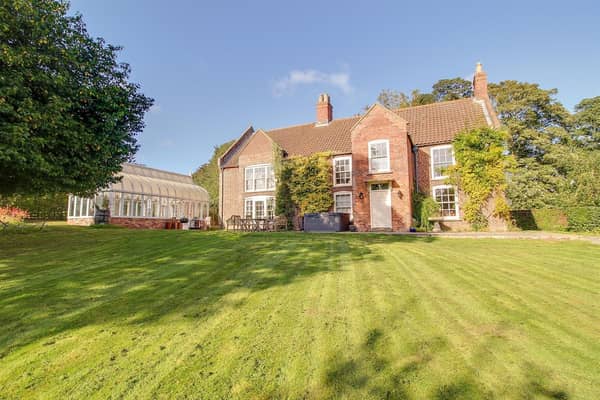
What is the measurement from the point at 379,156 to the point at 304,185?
216 inches

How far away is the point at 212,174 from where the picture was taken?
4947 cm

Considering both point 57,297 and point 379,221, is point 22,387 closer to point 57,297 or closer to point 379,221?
point 57,297

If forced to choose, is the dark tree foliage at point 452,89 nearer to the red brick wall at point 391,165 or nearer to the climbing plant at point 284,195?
the red brick wall at point 391,165

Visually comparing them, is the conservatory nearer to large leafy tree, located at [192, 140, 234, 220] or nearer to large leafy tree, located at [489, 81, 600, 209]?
large leafy tree, located at [192, 140, 234, 220]

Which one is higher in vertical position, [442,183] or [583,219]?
[442,183]

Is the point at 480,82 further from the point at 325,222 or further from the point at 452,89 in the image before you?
the point at 452,89

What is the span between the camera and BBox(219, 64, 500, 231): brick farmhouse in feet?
56.2

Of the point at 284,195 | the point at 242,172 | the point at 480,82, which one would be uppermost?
the point at 480,82

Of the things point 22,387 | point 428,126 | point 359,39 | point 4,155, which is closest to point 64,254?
point 4,155

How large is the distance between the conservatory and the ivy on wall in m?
11.4

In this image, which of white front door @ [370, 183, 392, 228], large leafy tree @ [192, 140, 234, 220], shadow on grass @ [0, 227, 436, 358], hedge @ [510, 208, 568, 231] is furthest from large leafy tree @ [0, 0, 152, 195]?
large leafy tree @ [192, 140, 234, 220]

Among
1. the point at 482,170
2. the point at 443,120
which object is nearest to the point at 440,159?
the point at 482,170

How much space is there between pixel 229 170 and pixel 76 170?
54.0ft

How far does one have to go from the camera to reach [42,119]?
752 cm
